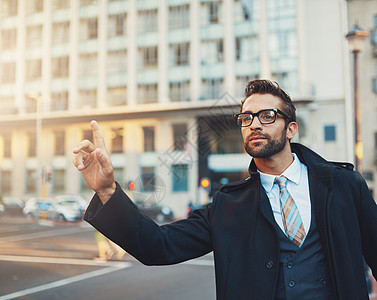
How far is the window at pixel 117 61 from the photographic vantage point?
4.34 m

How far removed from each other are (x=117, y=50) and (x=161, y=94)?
355 cm

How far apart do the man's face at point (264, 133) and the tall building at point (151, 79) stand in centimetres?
123

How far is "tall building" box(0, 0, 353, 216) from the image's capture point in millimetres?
2318

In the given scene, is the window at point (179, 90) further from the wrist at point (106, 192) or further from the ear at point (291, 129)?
the wrist at point (106, 192)

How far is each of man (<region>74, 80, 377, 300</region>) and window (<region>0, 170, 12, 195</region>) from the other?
102 cm

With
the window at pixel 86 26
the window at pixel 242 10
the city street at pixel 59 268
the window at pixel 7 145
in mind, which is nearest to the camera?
the city street at pixel 59 268

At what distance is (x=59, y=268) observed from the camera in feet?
6.21

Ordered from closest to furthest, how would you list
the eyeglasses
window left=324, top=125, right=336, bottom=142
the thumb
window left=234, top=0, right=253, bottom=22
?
the thumb, the eyeglasses, window left=234, top=0, right=253, bottom=22, window left=324, top=125, right=336, bottom=142

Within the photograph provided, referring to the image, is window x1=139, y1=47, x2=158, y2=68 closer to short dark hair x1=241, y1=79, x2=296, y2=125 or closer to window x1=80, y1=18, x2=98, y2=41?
window x1=80, y1=18, x2=98, y2=41

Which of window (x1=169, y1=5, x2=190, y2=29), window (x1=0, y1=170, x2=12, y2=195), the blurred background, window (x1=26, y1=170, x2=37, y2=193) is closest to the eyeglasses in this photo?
the blurred background

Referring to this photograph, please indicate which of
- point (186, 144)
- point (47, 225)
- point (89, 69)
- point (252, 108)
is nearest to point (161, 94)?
point (186, 144)

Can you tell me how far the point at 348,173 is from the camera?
147 cm

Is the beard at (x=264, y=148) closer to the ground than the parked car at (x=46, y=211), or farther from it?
farther from it

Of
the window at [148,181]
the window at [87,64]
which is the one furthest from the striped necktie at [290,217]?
the window at [87,64]
